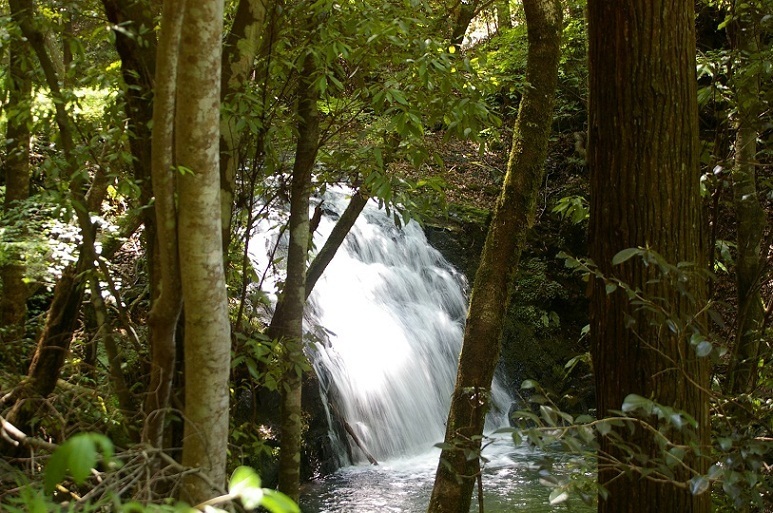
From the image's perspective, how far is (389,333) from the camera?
30.1ft

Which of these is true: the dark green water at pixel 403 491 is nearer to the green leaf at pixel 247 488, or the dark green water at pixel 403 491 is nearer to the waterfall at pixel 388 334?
the waterfall at pixel 388 334

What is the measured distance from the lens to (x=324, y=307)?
8711 millimetres

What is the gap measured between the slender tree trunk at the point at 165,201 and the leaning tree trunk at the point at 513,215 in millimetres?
1910

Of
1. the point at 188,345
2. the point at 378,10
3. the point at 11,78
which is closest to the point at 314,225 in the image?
the point at 378,10

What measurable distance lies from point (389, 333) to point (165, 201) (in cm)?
683

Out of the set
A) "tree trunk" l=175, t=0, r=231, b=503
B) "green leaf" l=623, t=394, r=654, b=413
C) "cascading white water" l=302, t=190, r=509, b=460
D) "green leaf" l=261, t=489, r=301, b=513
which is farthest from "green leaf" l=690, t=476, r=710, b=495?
"cascading white water" l=302, t=190, r=509, b=460

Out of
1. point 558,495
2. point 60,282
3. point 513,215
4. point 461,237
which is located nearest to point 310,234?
point 513,215

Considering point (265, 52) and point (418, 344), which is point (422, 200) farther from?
point (418, 344)

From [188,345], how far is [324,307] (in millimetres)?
6366

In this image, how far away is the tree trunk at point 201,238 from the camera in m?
2.30

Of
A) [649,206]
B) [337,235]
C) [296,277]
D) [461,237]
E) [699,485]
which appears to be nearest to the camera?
[699,485]

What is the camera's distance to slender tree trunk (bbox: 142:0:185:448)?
7.93 ft

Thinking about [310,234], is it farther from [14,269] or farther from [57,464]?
[57,464]

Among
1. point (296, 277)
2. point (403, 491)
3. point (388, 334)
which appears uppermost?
point (296, 277)
